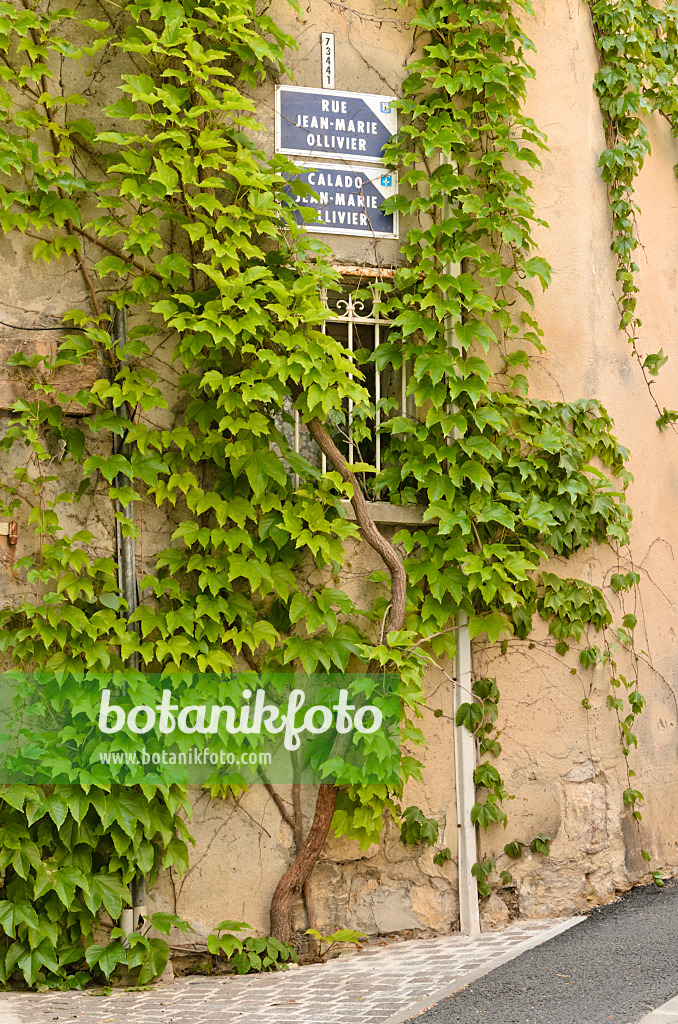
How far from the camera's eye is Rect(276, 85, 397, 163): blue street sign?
4.96 metres

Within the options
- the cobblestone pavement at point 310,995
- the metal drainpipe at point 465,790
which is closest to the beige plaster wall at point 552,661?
the metal drainpipe at point 465,790

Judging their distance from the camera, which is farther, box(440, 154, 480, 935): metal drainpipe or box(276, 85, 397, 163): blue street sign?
box(276, 85, 397, 163): blue street sign

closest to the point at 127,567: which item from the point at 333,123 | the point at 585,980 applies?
the point at 333,123

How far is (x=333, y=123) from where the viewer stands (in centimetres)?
503

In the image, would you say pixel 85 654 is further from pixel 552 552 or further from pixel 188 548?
pixel 552 552

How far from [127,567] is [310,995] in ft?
6.43

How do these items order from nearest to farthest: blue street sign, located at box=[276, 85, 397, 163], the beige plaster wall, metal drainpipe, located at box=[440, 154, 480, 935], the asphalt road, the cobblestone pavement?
the asphalt road
the cobblestone pavement
the beige plaster wall
metal drainpipe, located at box=[440, 154, 480, 935]
blue street sign, located at box=[276, 85, 397, 163]

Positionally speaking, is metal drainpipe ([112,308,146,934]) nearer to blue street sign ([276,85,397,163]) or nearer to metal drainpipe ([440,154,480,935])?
blue street sign ([276,85,397,163])

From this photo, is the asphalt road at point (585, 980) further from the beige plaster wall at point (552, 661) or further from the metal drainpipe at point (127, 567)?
the metal drainpipe at point (127, 567)

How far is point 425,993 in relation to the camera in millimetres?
3906

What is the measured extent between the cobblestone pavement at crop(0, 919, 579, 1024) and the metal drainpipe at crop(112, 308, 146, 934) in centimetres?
32

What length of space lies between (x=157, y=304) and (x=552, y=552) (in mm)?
2384

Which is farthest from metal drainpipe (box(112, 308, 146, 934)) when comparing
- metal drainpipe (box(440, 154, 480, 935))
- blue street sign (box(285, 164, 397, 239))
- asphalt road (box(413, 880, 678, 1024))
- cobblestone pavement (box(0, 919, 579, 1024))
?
metal drainpipe (box(440, 154, 480, 935))

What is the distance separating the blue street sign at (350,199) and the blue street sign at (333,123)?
0.28ft
